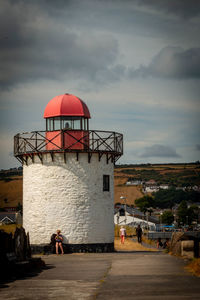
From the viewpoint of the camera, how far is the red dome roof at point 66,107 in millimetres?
27625

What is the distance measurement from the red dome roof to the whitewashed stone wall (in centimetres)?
221

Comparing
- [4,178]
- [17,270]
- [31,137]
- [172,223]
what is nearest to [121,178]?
[172,223]

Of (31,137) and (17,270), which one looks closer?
(17,270)

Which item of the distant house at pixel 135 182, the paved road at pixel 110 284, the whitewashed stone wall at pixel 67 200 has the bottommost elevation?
the paved road at pixel 110 284

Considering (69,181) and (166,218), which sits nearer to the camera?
(69,181)

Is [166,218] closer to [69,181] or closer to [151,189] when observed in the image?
[151,189]

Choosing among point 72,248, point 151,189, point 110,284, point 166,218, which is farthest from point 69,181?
point 151,189

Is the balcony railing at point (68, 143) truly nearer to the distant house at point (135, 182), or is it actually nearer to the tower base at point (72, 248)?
the tower base at point (72, 248)

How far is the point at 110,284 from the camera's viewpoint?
43.6 ft

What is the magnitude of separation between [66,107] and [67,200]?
4.94 meters

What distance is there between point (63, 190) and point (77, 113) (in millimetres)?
4164

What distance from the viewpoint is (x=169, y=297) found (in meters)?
11.1

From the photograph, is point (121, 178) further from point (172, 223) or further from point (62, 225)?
point (62, 225)

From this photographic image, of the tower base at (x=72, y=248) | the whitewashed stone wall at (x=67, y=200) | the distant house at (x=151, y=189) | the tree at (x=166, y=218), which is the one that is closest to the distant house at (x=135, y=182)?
the distant house at (x=151, y=189)
